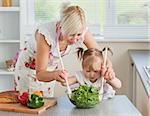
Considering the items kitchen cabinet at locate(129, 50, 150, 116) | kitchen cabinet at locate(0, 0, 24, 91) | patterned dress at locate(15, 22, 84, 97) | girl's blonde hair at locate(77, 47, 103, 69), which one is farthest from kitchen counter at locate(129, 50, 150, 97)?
kitchen cabinet at locate(0, 0, 24, 91)

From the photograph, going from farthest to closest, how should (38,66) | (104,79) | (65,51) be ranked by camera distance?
(65,51) → (38,66) → (104,79)

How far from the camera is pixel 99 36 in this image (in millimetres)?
3984

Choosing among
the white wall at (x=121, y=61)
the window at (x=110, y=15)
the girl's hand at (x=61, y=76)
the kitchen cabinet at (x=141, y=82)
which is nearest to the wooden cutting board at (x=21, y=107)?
the girl's hand at (x=61, y=76)

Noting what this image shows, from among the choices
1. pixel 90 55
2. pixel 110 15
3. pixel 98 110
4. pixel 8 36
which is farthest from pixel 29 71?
pixel 110 15

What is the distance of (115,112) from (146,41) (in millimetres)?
2185

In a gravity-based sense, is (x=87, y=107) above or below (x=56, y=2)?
below

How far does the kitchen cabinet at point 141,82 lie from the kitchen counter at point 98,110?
19 centimetres

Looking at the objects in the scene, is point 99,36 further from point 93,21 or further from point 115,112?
point 115,112

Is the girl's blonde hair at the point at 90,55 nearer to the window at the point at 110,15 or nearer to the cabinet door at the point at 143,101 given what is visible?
the cabinet door at the point at 143,101

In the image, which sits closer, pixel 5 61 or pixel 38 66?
pixel 38 66

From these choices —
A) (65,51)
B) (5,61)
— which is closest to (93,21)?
(5,61)

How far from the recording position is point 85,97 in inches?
73.3

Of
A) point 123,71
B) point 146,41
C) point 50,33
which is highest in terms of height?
point 50,33

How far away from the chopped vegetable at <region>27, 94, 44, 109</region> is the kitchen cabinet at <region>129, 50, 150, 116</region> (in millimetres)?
586
